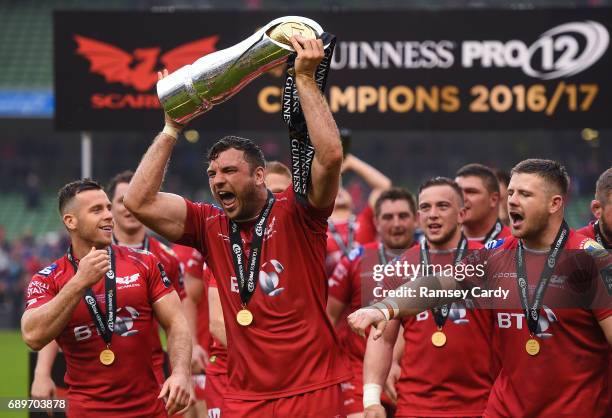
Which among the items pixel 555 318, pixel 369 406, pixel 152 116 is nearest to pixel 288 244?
pixel 369 406

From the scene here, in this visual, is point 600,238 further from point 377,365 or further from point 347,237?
point 347,237

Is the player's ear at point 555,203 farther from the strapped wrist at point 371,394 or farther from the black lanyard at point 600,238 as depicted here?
the strapped wrist at point 371,394

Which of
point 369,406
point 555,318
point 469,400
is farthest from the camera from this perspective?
point 469,400

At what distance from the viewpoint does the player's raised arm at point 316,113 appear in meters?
5.00

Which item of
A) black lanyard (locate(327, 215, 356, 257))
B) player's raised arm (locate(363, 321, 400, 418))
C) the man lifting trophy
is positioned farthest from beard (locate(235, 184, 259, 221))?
black lanyard (locate(327, 215, 356, 257))

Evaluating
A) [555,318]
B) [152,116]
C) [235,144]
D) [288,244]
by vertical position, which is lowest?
[555,318]

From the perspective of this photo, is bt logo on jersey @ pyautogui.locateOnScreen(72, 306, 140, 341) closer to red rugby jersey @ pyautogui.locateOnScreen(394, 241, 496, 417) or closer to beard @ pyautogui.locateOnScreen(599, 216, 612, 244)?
red rugby jersey @ pyautogui.locateOnScreen(394, 241, 496, 417)

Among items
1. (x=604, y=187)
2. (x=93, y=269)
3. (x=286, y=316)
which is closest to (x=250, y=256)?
(x=286, y=316)

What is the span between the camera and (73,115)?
10672 millimetres

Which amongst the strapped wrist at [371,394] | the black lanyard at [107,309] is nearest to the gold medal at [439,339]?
the strapped wrist at [371,394]

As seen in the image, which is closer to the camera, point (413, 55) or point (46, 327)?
point (46, 327)

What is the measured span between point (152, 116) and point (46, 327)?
5039 mm

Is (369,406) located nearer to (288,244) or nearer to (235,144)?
(288,244)

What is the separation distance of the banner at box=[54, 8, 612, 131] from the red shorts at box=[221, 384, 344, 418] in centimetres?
552
